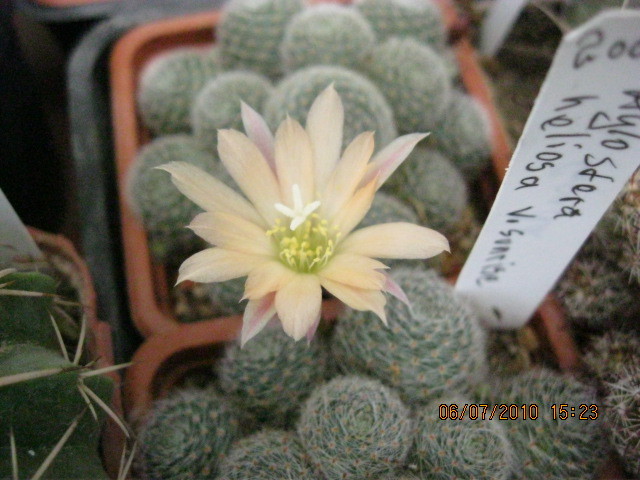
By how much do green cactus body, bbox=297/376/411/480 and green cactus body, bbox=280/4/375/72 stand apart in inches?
26.6

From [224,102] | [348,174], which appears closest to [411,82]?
[224,102]

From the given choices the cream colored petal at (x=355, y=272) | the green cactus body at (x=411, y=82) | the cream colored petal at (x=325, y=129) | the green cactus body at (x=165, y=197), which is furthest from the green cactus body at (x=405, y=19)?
the cream colored petal at (x=355, y=272)

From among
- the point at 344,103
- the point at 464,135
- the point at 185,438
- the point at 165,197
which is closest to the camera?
the point at 185,438

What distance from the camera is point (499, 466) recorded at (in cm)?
70

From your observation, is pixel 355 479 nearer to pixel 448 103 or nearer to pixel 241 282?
pixel 241 282

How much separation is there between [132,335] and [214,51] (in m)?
0.70

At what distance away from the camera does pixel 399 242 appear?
Answer: 677 mm

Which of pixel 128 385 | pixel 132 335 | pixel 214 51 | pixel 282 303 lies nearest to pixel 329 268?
pixel 282 303

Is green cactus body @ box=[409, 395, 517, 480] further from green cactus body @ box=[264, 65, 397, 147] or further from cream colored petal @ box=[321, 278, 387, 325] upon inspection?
green cactus body @ box=[264, 65, 397, 147]

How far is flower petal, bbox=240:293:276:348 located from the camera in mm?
638

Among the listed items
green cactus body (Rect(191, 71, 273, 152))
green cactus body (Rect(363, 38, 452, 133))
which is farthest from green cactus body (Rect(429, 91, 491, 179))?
green cactus body (Rect(191, 71, 273, 152))

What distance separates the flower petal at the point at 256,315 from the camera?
2.09 feet

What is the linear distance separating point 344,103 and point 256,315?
462 millimetres

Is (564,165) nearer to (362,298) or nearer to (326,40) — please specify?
(362,298)
